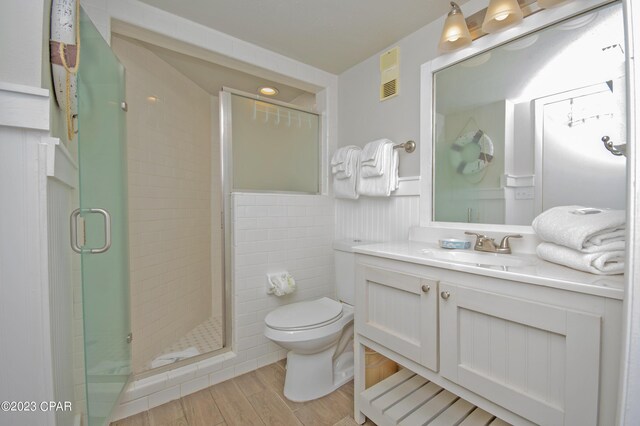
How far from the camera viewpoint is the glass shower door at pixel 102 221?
1053 mm

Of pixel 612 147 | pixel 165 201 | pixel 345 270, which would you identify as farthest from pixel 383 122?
pixel 165 201

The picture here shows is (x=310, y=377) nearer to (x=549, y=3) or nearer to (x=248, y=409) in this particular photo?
(x=248, y=409)

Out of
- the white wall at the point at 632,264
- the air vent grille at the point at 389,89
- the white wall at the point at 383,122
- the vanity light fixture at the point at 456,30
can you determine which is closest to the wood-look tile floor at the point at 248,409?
the white wall at the point at 383,122

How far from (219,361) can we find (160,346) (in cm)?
68

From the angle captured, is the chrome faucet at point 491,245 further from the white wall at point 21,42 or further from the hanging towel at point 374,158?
the white wall at point 21,42

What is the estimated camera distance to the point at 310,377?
1.57m

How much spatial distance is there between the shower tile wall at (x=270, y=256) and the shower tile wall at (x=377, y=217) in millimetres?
139

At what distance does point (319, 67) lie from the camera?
2.20 metres

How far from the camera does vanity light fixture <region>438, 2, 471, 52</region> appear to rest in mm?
1386

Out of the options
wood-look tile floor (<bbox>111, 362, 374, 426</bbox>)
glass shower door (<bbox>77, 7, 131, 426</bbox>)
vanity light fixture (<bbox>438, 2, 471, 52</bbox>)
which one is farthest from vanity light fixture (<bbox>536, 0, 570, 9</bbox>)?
wood-look tile floor (<bbox>111, 362, 374, 426</bbox>)

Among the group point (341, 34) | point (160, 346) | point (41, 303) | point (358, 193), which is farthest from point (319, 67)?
point (160, 346)

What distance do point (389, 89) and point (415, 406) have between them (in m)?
1.87

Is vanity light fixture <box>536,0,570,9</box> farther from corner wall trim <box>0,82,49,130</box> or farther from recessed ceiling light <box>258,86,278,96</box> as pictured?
recessed ceiling light <box>258,86,278,96</box>

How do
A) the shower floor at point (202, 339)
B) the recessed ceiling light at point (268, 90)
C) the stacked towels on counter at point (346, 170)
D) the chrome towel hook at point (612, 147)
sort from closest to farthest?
the chrome towel hook at point (612, 147) → the stacked towels on counter at point (346, 170) → the shower floor at point (202, 339) → the recessed ceiling light at point (268, 90)
